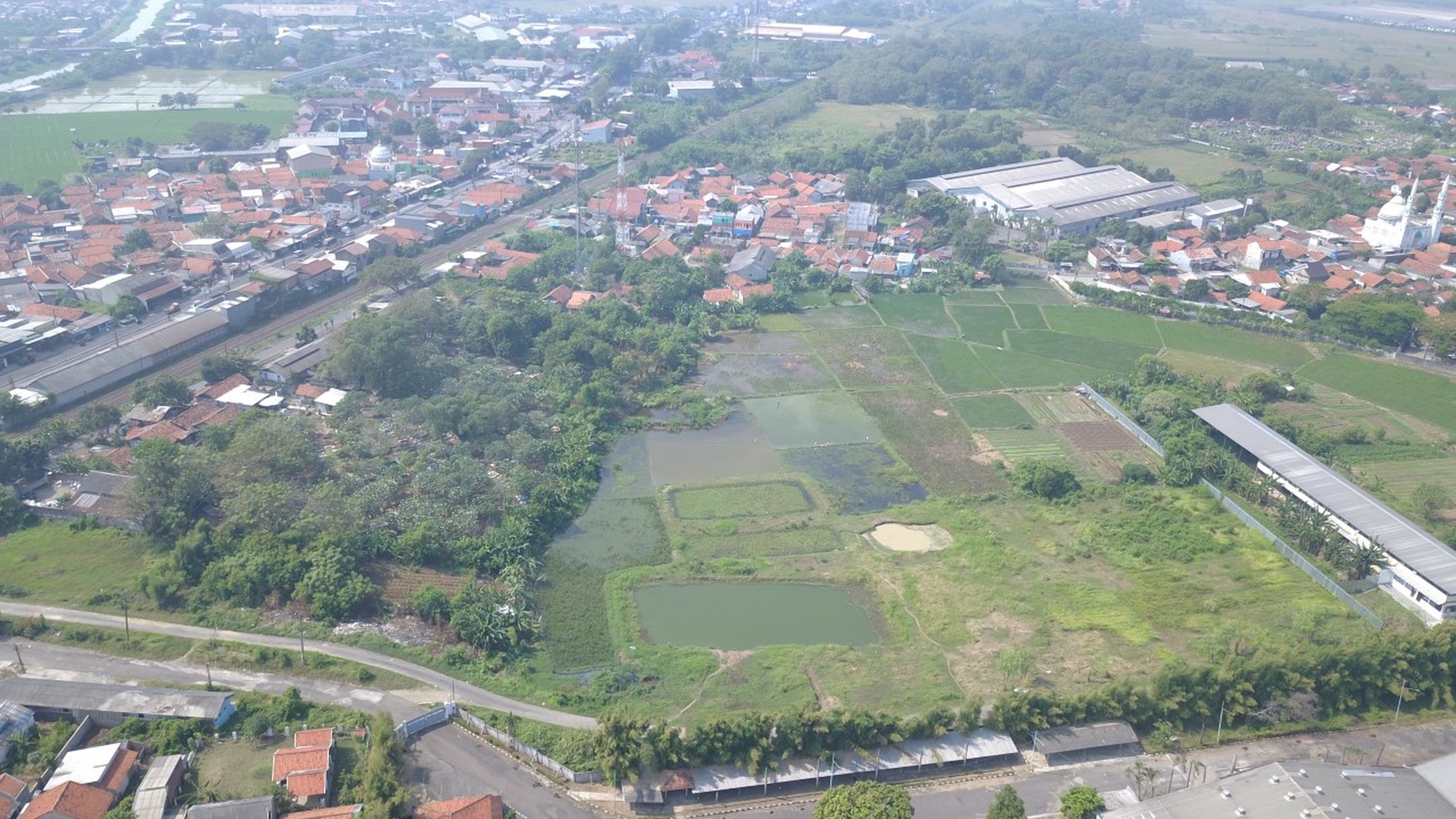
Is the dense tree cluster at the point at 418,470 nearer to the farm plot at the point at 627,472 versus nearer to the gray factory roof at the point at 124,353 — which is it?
the farm plot at the point at 627,472

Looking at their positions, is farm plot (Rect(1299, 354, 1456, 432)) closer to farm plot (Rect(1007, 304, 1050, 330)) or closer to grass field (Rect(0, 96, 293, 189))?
farm plot (Rect(1007, 304, 1050, 330))

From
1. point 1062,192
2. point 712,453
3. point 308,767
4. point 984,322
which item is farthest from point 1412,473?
point 308,767

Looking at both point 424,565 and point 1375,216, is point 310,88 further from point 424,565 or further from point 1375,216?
point 1375,216

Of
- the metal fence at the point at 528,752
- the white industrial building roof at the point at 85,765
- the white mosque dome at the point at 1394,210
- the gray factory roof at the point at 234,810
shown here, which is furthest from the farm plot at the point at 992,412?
the white mosque dome at the point at 1394,210

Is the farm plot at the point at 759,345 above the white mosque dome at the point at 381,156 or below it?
below

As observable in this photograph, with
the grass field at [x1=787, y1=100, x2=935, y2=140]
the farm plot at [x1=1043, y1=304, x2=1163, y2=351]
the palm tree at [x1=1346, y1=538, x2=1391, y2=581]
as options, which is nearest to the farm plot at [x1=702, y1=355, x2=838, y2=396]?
the farm plot at [x1=1043, y1=304, x2=1163, y2=351]

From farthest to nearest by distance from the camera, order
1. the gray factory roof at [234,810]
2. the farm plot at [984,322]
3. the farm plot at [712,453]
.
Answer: the farm plot at [984,322], the farm plot at [712,453], the gray factory roof at [234,810]
